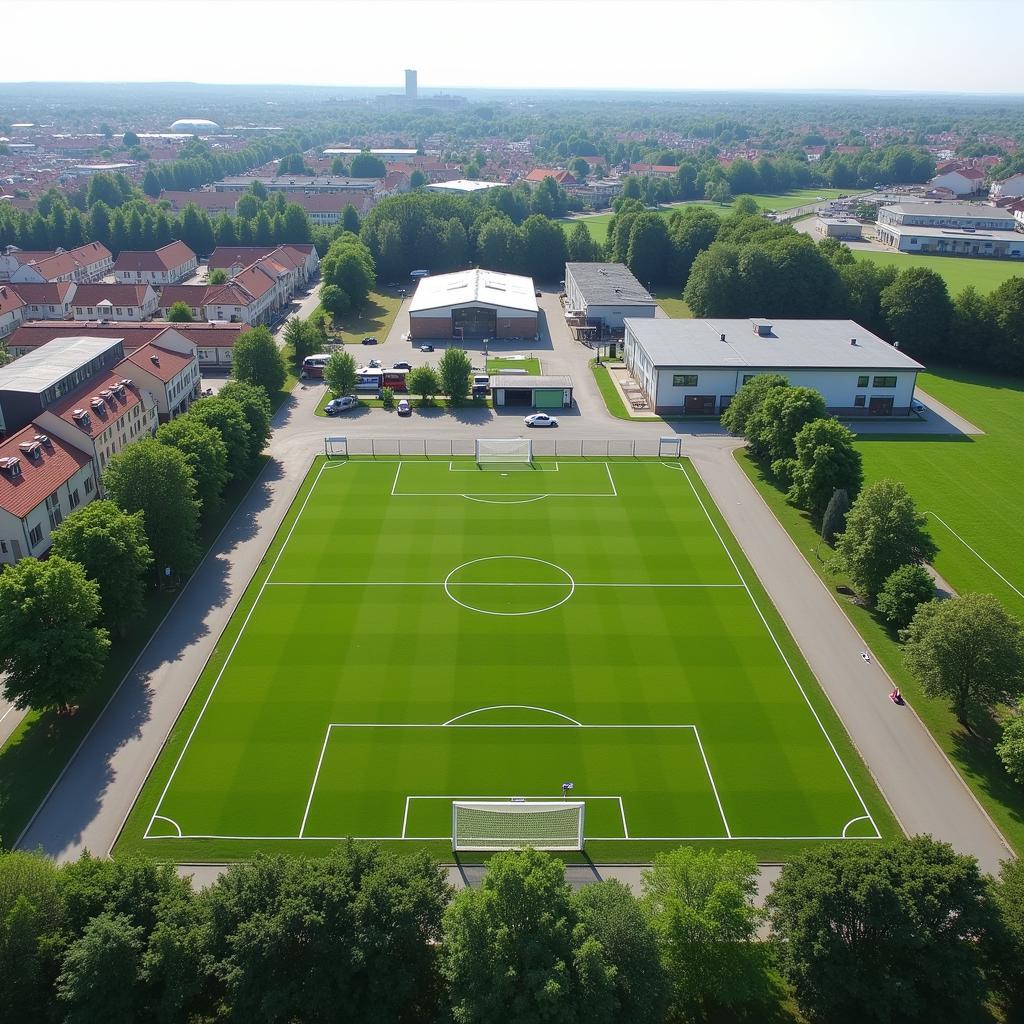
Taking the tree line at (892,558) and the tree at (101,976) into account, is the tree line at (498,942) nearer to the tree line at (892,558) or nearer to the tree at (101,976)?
the tree at (101,976)

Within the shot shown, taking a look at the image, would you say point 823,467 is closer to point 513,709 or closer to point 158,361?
point 513,709

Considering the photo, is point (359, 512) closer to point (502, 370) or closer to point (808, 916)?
point (502, 370)

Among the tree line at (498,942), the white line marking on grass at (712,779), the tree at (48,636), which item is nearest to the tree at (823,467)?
the white line marking on grass at (712,779)

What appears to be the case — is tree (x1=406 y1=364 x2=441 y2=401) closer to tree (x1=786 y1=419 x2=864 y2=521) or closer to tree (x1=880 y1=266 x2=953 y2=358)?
A: tree (x1=786 y1=419 x2=864 y2=521)

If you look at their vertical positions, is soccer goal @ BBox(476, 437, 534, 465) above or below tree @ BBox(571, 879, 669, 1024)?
below

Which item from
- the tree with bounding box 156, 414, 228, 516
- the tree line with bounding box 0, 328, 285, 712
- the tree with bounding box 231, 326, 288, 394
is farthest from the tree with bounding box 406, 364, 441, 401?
the tree with bounding box 156, 414, 228, 516
